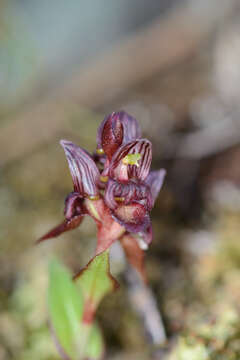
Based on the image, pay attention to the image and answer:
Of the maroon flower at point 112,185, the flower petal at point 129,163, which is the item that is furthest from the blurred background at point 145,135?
the flower petal at point 129,163

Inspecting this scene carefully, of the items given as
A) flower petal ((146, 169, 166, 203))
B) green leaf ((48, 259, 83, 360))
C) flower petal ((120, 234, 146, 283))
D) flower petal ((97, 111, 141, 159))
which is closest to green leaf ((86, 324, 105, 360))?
green leaf ((48, 259, 83, 360))

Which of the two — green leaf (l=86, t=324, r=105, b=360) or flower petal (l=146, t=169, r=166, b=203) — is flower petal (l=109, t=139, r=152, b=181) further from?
green leaf (l=86, t=324, r=105, b=360)

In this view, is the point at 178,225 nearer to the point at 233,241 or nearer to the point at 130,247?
the point at 233,241

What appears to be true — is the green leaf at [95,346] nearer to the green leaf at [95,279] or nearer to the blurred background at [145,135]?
the blurred background at [145,135]

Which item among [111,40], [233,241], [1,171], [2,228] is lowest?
[233,241]

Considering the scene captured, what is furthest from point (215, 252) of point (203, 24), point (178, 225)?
point (203, 24)

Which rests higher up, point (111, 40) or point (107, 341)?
point (111, 40)

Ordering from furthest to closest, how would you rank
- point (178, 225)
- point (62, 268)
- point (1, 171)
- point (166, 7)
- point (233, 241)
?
point (166, 7) < point (1, 171) < point (178, 225) < point (233, 241) < point (62, 268)
